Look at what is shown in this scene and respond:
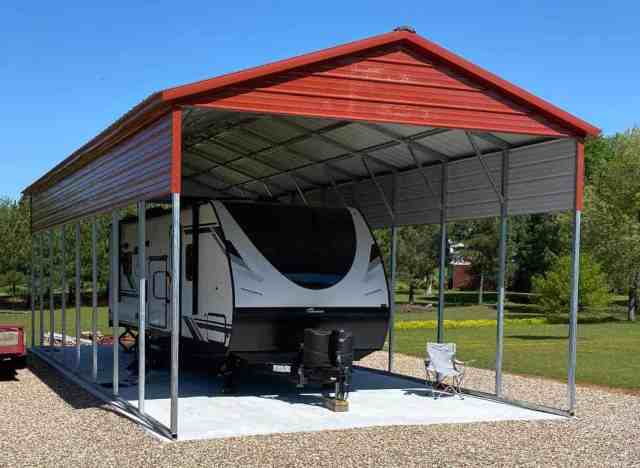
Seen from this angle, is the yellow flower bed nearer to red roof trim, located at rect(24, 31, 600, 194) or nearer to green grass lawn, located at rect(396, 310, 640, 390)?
green grass lawn, located at rect(396, 310, 640, 390)

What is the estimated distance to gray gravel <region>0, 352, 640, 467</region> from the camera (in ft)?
25.0

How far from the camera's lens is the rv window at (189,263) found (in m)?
12.0

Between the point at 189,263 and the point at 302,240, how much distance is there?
1.83 meters

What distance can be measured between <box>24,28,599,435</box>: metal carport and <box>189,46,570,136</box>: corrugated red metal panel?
0.05ft

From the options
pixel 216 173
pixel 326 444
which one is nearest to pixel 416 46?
pixel 326 444

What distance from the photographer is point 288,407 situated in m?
10.6

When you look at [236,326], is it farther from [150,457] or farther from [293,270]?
[150,457]

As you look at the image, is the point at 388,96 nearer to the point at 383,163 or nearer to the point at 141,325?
the point at 141,325

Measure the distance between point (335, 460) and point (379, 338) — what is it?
430 cm

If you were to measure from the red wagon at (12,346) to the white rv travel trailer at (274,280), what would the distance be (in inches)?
113

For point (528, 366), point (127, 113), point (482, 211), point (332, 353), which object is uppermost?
point (127, 113)

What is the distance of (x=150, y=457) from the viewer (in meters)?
7.63

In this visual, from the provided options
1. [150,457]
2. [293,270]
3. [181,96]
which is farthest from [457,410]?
[181,96]

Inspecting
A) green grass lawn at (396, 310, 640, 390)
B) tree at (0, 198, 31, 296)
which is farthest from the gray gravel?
tree at (0, 198, 31, 296)
